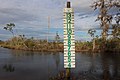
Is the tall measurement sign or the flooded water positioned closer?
the tall measurement sign

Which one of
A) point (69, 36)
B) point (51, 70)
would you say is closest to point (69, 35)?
point (69, 36)

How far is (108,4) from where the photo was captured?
1352 cm

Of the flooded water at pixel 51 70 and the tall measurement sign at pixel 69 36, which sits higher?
the tall measurement sign at pixel 69 36

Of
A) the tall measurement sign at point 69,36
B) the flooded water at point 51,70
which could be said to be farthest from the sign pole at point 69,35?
the flooded water at point 51,70

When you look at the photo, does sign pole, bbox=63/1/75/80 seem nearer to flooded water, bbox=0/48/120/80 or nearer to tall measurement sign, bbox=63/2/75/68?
tall measurement sign, bbox=63/2/75/68

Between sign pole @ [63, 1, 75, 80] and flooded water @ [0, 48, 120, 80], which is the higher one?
sign pole @ [63, 1, 75, 80]

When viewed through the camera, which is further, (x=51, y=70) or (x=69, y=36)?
(x=51, y=70)

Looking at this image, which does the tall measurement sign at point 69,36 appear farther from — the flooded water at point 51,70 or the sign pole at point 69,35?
the flooded water at point 51,70

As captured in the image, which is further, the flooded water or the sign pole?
the flooded water

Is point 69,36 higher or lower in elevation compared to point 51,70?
higher

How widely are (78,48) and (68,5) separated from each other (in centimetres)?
4921

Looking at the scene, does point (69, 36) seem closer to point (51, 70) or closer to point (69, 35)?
point (69, 35)

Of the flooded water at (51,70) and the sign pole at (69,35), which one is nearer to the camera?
the sign pole at (69,35)

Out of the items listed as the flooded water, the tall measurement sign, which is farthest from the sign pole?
the flooded water
